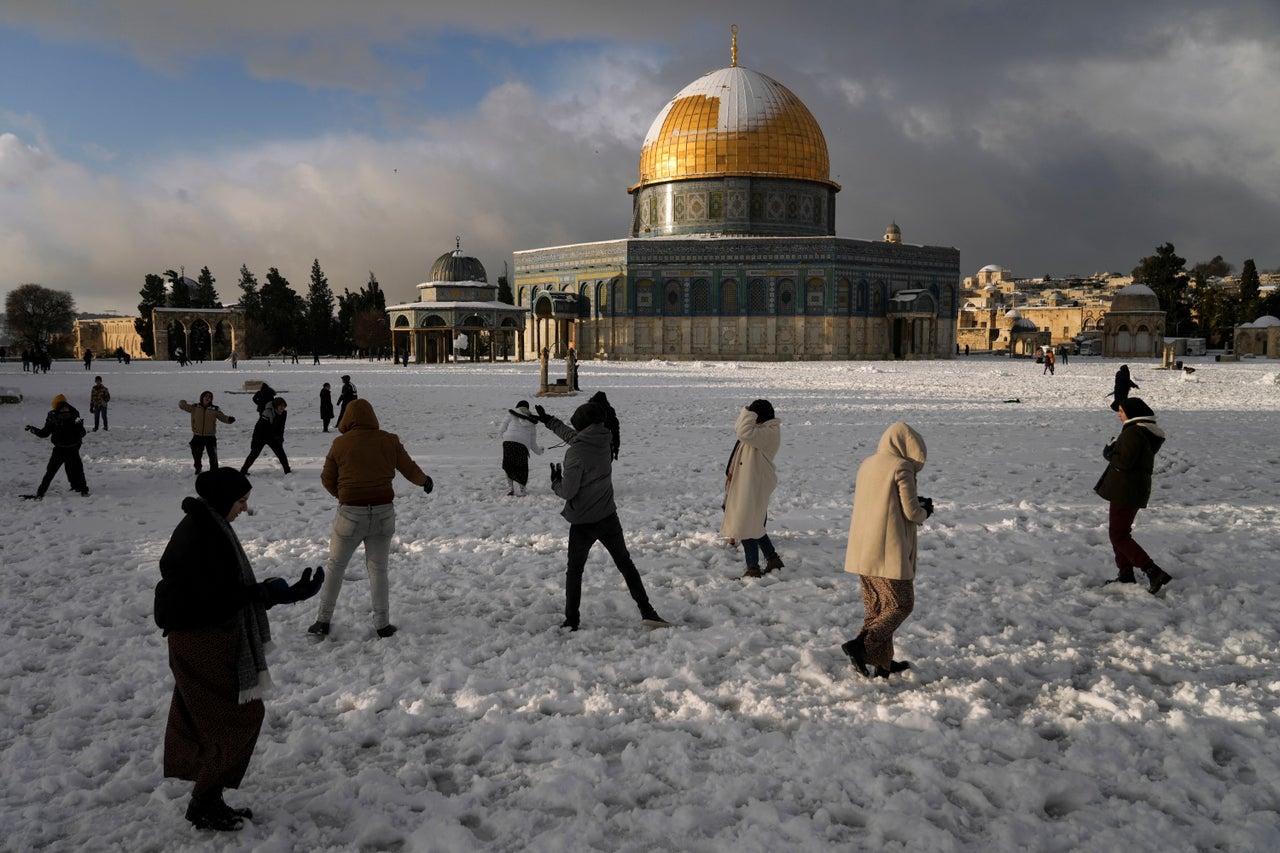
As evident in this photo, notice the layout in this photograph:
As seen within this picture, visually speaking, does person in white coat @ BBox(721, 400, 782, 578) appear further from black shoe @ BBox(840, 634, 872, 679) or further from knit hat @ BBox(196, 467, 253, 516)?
knit hat @ BBox(196, 467, 253, 516)

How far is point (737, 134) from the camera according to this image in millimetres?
51281

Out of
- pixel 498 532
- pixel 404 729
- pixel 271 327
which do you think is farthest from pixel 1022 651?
pixel 271 327

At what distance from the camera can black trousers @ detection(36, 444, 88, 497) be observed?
1012 centimetres

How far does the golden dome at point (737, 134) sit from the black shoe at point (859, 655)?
49374 mm

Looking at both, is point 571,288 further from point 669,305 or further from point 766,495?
point 766,495

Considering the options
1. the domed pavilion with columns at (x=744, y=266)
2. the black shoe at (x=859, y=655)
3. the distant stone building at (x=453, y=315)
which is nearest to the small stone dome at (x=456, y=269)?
the distant stone building at (x=453, y=315)

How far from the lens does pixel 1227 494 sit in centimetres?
977

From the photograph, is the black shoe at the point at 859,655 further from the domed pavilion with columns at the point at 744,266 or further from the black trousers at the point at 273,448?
the domed pavilion with columns at the point at 744,266

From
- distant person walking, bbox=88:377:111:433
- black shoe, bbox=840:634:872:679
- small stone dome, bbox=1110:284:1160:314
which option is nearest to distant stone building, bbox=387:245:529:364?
distant person walking, bbox=88:377:111:433

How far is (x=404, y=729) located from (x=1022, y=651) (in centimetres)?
388

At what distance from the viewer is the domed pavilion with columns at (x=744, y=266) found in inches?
1962

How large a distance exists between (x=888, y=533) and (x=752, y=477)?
218cm

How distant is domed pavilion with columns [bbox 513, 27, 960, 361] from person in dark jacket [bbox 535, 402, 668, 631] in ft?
146

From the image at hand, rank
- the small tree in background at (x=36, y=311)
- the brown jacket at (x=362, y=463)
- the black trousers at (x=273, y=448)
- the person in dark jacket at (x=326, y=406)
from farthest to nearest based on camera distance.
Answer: the small tree in background at (x=36, y=311)
the person in dark jacket at (x=326, y=406)
the black trousers at (x=273, y=448)
the brown jacket at (x=362, y=463)
